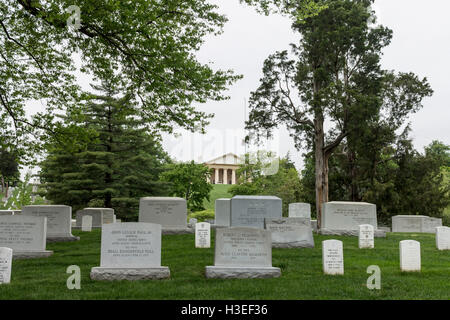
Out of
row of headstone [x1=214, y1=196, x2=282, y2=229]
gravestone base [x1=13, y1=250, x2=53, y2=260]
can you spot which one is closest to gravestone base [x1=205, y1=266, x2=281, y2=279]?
gravestone base [x1=13, y1=250, x2=53, y2=260]

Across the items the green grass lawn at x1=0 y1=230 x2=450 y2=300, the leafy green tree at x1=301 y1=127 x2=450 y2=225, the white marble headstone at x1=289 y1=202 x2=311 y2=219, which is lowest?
the green grass lawn at x1=0 y1=230 x2=450 y2=300

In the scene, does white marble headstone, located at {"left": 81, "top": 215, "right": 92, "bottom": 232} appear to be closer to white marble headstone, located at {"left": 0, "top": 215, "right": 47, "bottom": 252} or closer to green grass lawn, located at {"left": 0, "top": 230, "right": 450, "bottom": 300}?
green grass lawn, located at {"left": 0, "top": 230, "right": 450, "bottom": 300}

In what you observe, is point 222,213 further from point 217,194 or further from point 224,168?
point 224,168

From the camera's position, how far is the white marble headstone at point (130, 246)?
781 centimetres

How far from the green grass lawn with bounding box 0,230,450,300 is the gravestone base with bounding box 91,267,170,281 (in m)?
0.19

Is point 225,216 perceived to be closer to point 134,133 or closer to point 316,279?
point 316,279

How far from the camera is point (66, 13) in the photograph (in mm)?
10312

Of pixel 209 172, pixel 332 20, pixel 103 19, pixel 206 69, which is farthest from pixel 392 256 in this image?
pixel 209 172

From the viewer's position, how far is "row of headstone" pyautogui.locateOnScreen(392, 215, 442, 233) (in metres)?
20.7

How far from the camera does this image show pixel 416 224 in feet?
68.7

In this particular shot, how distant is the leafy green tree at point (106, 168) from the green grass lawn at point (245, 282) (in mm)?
16429

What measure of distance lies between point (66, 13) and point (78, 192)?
17572 millimetres

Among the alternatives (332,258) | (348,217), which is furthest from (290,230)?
(348,217)

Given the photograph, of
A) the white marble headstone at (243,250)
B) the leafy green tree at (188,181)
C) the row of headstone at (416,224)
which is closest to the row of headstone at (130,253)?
the white marble headstone at (243,250)
